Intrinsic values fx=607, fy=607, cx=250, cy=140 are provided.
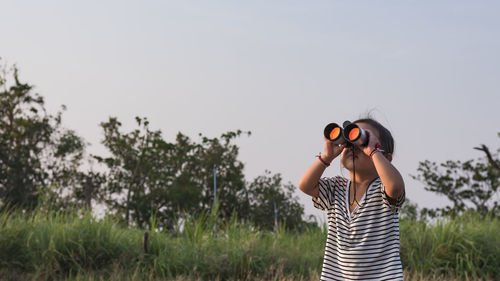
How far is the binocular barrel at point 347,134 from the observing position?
125 inches

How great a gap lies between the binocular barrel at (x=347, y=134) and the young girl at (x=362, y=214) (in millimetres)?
51

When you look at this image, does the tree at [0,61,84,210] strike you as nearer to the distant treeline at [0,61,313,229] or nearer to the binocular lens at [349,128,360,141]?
the distant treeline at [0,61,313,229]

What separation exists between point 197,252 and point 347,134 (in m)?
5.27

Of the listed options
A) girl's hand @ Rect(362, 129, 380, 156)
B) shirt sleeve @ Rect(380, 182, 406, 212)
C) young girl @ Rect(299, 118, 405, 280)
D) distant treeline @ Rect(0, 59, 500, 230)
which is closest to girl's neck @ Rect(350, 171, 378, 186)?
young girl @ Rect(299, 118, 405, 280)

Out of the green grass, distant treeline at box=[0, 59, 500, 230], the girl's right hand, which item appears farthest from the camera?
distant treeline at box=[0, 59, 500, 230]

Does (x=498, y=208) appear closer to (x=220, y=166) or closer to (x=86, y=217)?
(x=220, y=166)

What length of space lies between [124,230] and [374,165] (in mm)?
6160

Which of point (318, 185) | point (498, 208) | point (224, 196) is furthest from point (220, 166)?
point (318, 185)

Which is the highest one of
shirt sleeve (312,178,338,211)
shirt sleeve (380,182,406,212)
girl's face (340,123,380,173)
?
girl's face (340,123,380,173)

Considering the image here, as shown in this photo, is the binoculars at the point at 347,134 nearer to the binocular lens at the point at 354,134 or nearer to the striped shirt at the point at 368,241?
the binocular lens at the point at 354,134

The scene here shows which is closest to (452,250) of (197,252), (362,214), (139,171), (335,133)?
(197,252)

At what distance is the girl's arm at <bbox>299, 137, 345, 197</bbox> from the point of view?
11.1ft

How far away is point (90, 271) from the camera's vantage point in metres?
7.77

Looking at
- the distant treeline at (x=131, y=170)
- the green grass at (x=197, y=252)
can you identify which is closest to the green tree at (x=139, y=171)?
the distant treeline at (x=131, y=170)
